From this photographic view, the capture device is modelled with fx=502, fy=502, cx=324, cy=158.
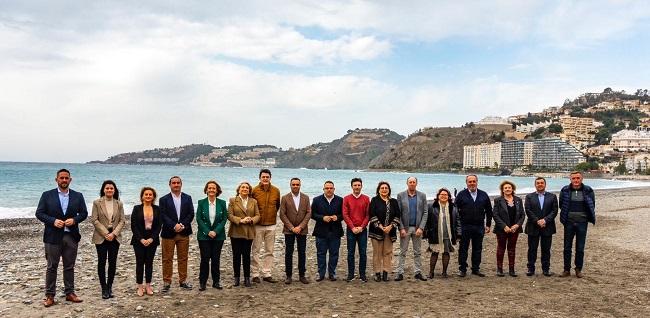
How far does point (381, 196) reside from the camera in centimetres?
877

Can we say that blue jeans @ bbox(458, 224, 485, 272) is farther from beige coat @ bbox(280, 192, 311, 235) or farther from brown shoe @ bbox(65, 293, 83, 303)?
brown shoe @ bbox(65, 293, 83, 303)

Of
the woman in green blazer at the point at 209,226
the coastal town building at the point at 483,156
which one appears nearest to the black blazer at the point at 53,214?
→ the woman in green blazer at the point at 209,226

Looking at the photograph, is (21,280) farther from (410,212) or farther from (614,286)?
(614,286)

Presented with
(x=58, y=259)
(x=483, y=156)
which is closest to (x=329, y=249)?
(x=58, y=259)

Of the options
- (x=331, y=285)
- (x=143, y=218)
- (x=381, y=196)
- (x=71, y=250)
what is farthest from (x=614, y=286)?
(x=71, y=250)

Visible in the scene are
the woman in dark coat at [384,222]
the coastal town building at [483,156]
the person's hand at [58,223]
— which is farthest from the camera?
the coastal town building at [483,156]

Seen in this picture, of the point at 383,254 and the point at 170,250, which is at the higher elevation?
the point at 170,250

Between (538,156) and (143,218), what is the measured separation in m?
167

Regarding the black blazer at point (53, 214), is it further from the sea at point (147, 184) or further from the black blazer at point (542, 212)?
the sea at point (147, 184)

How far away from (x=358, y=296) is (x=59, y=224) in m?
4.51

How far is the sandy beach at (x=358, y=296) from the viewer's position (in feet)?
23.0

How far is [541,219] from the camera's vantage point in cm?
911

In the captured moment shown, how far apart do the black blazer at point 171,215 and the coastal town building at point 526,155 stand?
155 metres

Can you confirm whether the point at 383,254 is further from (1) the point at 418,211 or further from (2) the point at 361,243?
(1) the point at 418,211
